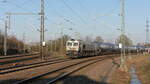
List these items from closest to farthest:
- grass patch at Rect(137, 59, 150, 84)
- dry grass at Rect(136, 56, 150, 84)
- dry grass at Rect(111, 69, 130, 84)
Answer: dry grass at Rect(111, 69, 130, 84) < grass patch at Rect(137, 59, 150, 84) < dry grass at Rect(136, 56, 150, 84)

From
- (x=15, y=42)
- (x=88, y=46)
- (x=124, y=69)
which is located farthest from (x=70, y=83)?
(x=15, y=42)

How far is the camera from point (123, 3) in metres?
25.4

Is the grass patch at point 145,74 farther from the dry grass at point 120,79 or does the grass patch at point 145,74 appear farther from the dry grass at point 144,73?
the dry grass at point 120,79

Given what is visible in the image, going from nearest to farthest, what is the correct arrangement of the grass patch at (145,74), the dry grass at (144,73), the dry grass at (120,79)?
the dry grass at (120,79) → the grass patch at (145,74) → the dry grass at (144,73)

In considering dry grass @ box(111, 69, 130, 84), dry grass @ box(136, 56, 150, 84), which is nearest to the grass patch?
dry grass @ box(136, 56, 150, 84)

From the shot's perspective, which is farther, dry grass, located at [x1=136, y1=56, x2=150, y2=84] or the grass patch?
dry grass, located at [x1=136, y1=56, x2=150, y2=84]

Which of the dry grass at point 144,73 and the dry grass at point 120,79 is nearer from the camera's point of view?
the dry grass at point 120,79

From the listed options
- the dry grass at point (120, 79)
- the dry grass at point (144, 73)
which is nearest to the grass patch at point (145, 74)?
the dry grass at point (144, 73)

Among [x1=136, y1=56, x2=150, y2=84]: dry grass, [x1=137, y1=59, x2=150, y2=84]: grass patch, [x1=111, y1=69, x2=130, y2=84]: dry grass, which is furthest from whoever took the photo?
[x1=136, y1=56, x2=150, y2=84]: dry grass

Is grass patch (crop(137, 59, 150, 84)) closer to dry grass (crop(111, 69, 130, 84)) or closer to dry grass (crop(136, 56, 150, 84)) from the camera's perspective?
dry grass (crop(136, 56, 150, 84))

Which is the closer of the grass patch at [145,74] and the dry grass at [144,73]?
the grass patch at [145,74]

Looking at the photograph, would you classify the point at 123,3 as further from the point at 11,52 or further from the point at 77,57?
the point at 11,52

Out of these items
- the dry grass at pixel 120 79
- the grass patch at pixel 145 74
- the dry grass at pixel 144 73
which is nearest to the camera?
the dry grass at pixel 120 79

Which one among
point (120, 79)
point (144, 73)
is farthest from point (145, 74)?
point (120, 79)
